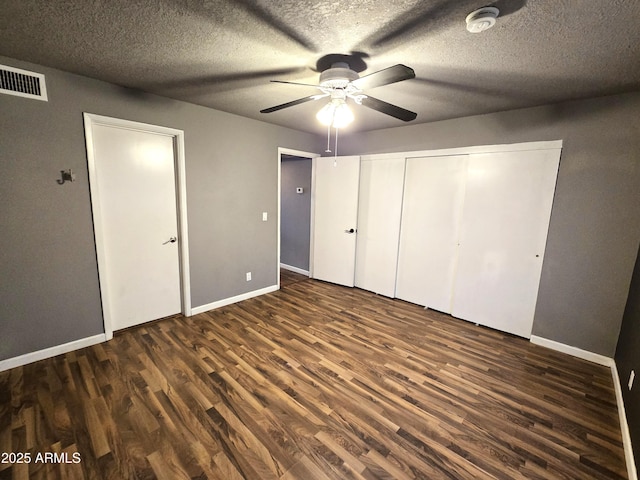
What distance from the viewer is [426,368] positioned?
242cm

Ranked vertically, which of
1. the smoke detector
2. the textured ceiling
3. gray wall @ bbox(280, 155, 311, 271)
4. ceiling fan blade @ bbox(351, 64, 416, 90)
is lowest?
gray wall @ bbox(280, 155, 311, 271)

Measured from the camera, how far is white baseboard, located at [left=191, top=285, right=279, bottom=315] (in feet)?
11.1

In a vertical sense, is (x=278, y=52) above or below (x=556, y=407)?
above

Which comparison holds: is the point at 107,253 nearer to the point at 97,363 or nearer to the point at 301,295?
the point at 97,363

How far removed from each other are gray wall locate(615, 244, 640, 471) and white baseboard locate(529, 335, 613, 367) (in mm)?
140

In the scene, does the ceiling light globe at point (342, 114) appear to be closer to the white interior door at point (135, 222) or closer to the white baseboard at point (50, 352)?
the white interior door at point (135, 222)

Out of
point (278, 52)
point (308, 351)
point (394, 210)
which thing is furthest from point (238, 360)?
point (394, 210)

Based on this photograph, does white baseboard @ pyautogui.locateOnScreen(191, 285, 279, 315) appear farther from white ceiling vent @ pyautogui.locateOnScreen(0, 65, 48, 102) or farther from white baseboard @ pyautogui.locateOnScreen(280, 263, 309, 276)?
white ceiling vent @ pyautogui.locateOnScreen(0, 65, 48, 102)

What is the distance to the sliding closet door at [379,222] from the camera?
3.91m

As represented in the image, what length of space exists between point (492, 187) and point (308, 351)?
2733 mm

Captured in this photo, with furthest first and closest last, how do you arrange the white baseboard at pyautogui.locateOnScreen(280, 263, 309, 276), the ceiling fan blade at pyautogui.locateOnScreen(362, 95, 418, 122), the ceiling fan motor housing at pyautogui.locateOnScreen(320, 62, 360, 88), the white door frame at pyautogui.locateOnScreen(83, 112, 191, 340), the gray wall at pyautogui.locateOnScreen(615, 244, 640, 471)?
1. the white baseboard at pyautogui.locateOnScreen(280, 263, 309, 276)
2. the white door frame at pyautogui.locateOnScreen(83, 112, 191, 340)
3. the ceiling fan blade at pyautogui.locateOnScreen(362, 95, 418, 122)
4. the ceiling fan motor housing at pyautogui.locateOnScreen(320, 62, 360, 88)
5. the gray wall at pyautogui.locateOnScreen(615, 244, 640, 471)

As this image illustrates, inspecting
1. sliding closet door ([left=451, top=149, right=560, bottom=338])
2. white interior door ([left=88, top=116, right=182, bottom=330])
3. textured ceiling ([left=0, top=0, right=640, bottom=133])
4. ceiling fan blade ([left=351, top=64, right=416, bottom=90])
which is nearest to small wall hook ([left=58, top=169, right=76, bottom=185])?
white interior door ([left=88, top=116, right=182, bottom=330])

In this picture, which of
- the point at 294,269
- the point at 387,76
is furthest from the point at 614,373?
the point at 294,269

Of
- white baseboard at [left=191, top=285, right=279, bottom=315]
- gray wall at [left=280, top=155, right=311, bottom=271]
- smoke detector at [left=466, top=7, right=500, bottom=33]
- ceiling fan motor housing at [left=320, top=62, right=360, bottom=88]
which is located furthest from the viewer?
gray wall at [left=280, top=155, right=311, bottom=271]
